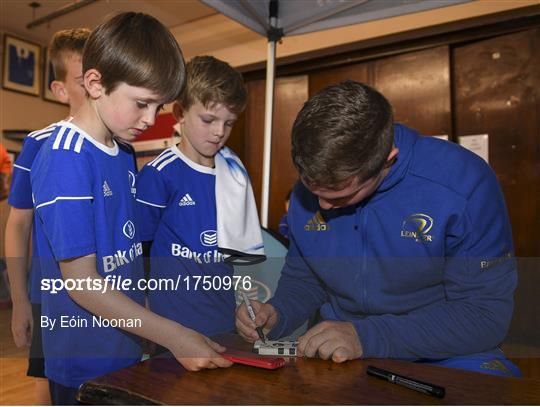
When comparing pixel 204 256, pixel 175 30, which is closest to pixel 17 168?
pixel 204 256

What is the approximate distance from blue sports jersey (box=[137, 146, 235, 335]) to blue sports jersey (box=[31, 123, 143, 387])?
7.0 inches

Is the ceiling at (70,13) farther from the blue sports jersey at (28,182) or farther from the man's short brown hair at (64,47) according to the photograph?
the blue sports jersey at (28,182)

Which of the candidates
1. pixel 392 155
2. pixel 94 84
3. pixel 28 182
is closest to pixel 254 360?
pixel 392 155

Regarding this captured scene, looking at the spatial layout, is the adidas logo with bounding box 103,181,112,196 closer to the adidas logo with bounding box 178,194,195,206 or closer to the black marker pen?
the adidas logo with bounding box 178,194,195,206

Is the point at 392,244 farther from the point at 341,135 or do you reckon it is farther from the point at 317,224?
the point at 341,135

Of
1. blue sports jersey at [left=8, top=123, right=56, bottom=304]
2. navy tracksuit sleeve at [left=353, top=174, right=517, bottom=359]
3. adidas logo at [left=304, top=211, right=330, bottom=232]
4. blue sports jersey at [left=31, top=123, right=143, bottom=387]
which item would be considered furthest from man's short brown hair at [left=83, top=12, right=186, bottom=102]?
navy tracksuit sleeve at [left=353, top=174, right=517, bottom=359]

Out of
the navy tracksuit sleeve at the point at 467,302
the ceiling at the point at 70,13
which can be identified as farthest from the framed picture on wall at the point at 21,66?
the navy tracksuit sleeve at the point at 467,302

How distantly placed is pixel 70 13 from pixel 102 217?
362 centimetres

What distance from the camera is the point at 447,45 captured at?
9.15 ft

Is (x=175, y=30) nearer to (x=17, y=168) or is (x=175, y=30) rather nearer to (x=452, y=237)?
(x=17, y=168)

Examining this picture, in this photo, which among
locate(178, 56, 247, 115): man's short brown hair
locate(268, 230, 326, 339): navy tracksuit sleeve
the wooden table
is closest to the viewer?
the wooden table

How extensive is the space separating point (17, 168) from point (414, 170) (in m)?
0.85

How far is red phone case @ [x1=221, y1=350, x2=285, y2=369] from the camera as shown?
626 millimetres

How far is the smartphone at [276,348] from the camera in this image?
70 cm
